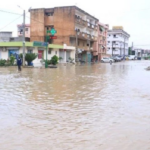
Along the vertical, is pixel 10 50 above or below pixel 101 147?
above

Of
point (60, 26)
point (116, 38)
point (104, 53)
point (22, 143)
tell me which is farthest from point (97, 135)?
point (116, 38)

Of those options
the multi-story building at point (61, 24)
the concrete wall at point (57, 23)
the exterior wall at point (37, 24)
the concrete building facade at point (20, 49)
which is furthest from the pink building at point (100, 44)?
the concrete building facade at point (20, 49)

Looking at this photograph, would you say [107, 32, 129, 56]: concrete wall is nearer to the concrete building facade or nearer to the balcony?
the balcony

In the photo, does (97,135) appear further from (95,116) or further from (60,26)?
(60,26)

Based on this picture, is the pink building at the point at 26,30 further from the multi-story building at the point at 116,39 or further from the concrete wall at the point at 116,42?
the concrete wall at the point at 116,42

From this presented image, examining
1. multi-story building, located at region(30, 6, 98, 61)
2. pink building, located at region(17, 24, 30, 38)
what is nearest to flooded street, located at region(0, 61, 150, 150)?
multi-story building, located at region(30, 6, 98, 61)

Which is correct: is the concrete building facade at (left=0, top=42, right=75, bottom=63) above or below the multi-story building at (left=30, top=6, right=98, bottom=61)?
below

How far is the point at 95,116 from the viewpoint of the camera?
722 cm

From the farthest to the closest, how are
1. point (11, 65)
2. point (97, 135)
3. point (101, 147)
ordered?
point (11, 65) < point (97, 135) < point (101, 147)

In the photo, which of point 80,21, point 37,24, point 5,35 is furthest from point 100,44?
point 5,35

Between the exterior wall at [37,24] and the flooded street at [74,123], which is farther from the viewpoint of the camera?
the exterior wall at [37,24]

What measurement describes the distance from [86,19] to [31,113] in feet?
193

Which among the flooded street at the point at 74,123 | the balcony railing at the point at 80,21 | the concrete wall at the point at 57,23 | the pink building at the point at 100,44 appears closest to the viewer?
the flooded street at the point at 74,123

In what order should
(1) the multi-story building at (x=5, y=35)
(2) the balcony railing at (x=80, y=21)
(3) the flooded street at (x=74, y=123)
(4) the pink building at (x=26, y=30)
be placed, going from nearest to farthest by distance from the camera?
(3) the flooded street at (x=74, y=123), (2) the balcony railing at (x=80, y=21), (1) the multi-story building at (x=5, y=35), (4) the pink building at (x=26, y=30)
